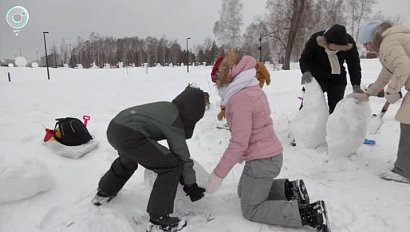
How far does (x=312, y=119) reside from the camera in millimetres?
4160

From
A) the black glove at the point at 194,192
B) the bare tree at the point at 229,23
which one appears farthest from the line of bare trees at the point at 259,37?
the black glove at the point at 194,192

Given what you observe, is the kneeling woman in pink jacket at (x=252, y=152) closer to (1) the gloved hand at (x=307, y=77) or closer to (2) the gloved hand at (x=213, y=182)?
(2) the gloved hand at (x=213, y=182)

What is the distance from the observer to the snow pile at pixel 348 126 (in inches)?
147

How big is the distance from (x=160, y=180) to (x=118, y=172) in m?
0.48

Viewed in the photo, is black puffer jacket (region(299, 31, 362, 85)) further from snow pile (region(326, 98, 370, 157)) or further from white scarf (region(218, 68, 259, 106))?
white scarf (region(218, 68, 259, 106))

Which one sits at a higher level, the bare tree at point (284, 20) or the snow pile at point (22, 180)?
the bare tree at point (284, 20)

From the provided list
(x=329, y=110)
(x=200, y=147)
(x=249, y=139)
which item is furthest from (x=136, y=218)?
(x=329, y=110)

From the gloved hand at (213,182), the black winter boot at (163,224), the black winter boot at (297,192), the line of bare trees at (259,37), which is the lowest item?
the black winter boot at (163,224)

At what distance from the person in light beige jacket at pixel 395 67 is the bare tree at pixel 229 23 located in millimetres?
27805

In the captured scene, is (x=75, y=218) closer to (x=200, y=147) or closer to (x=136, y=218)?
(x=136, y=218)

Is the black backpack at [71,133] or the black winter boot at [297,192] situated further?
the black backpack at [71,133]

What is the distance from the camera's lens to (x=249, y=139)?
2.59 metres

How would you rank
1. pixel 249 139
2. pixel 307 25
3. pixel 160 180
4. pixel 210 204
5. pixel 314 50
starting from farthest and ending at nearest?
pixel 307 25, pixel 314 50, pixel 210 204, pixel 249 139, pixel 160 180

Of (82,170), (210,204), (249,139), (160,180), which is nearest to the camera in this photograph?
(160,180)
